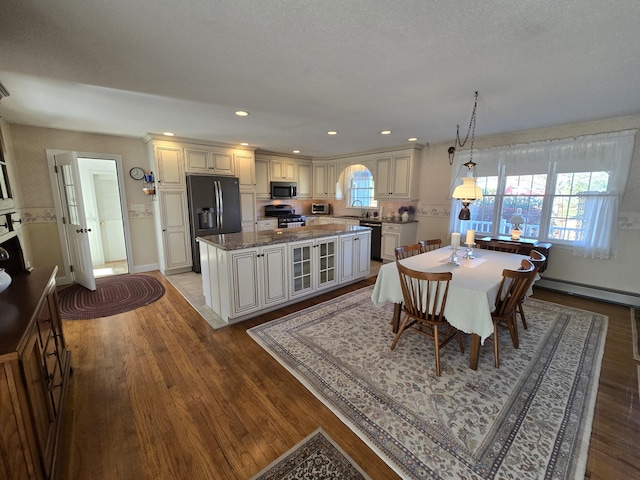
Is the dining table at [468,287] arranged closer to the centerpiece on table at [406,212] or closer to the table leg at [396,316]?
the table leg at [396,316]

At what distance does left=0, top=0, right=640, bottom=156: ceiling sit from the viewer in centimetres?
146

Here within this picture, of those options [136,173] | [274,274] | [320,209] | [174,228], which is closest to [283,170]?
[320,209]

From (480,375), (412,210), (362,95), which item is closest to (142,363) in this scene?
(480,375)

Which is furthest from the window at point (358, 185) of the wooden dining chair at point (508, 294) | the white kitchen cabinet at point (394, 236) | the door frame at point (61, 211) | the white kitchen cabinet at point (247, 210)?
the door frame at point (61, 211)

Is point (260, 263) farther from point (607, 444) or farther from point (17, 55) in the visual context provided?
point (607, 444)

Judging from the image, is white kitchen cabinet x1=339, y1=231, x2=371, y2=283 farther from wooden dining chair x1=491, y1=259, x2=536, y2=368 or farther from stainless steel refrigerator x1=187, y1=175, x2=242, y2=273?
stainless steel refrigerator x1=187, y1=175, x2=242, y2=273

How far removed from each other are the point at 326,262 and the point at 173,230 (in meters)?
2.88

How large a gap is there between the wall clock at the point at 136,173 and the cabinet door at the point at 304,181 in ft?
11.1

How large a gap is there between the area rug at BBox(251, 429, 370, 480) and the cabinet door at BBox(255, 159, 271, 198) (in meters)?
5.25

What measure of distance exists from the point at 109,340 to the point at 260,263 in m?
1.67

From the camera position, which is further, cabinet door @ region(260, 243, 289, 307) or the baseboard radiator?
the baseboard radiator

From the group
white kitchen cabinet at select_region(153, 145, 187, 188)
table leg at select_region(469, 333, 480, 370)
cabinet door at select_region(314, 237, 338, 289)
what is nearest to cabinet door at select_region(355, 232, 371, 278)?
cabinet door at select_region(314, 237, 338, 289)

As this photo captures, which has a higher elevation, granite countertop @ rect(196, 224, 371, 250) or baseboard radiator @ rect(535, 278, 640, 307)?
granite countertop @ rect(196, 224, 371, 250)

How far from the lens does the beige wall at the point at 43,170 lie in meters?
3.87
